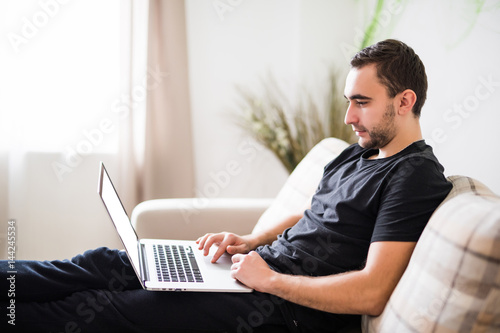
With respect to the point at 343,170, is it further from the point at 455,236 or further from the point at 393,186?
the point at 455,236

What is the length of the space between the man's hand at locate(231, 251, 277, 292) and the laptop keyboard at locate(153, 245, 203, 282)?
0.11 m

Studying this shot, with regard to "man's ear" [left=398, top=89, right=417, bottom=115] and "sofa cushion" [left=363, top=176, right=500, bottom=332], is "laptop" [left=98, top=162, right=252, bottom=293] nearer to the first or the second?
"sofa cushion" [left=363, top=176, right=500, bottom=332]

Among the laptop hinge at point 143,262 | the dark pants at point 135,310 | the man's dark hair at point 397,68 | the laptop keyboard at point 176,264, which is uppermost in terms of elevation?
the man's dark hair at point 397,68

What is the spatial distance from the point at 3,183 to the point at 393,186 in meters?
2.29

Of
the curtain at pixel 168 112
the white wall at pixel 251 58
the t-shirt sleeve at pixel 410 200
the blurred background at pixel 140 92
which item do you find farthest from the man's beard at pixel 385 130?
the curtain at pixel 168 112

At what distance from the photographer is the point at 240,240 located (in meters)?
1.60

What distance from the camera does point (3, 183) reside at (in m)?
2.72

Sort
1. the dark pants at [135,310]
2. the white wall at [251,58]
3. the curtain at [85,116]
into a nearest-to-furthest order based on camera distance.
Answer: the dark pants at [135,310] → the curtain at [85,116] → the white wall at [251,58]

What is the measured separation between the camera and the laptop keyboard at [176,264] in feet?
4.30

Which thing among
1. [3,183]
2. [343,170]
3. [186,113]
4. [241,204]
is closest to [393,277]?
[343,170]

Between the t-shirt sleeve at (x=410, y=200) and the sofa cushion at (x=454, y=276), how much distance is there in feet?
0.18

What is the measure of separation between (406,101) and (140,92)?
1.84 m

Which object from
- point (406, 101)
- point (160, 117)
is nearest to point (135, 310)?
point (406, 101)

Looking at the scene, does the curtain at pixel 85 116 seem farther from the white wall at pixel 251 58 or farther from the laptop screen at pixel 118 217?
the laptop screen at pixel 118 217
